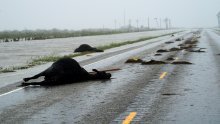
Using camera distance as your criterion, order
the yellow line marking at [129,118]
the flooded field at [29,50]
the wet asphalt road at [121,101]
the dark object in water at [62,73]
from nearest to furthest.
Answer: the yellow line marking at [129,118], the wet asphalt road at [121,101], the dark object in water at [62,73], the flooded field at [29,50]

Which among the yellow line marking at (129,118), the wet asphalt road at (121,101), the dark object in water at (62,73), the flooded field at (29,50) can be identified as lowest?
the flooded field at (29,50)

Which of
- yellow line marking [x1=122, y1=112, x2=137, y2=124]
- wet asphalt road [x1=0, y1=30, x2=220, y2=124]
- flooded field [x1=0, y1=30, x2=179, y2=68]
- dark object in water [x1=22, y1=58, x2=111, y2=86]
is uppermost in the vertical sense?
dark object in water [x1=22, y1=58, x2=111, y2=86]

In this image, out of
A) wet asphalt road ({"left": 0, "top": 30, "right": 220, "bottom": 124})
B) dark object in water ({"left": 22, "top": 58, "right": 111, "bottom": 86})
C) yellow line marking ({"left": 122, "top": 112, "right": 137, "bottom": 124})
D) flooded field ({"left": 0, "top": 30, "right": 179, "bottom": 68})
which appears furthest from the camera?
flooded field ({"left": 0, "top": 30, "right": 179, "bottom": 68})

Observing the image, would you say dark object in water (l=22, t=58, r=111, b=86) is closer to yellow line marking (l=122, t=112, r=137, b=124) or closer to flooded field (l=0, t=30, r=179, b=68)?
yellow line marking (l=122, t=112, r=137, b=124)

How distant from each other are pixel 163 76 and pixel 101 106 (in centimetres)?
618

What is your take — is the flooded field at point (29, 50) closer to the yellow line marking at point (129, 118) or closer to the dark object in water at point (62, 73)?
the dark object in water at point (62, 73)

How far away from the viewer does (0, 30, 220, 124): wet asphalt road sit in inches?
340

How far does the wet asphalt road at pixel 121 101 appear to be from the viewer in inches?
340

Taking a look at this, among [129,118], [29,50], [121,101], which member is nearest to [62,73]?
[121,101]

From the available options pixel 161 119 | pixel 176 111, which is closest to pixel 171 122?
pixel 161 119

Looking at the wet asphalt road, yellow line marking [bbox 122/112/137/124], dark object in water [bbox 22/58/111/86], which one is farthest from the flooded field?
yellow line marking [bbox 122/112/137/124]

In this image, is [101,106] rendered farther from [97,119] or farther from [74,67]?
[74,67]

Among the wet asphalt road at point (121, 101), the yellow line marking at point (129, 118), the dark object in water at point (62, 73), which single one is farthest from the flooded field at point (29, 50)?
the yellow line marking at point (129, 118)

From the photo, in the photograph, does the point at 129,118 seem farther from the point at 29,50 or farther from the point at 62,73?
the point at 29,50
